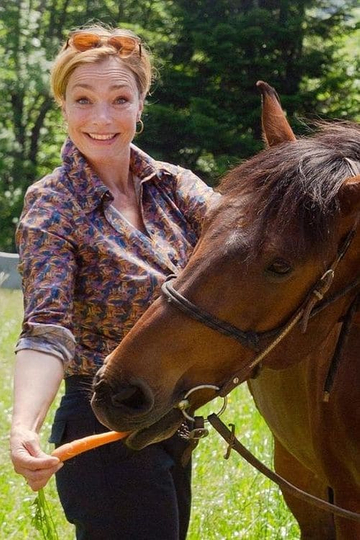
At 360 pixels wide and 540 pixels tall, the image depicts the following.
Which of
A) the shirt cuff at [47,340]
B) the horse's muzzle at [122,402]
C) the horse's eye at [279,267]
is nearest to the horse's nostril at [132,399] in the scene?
the horse's muzzle at [122,402]

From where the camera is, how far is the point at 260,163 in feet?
8.64

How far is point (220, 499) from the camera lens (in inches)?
190

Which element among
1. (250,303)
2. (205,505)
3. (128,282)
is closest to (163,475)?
(128,282)

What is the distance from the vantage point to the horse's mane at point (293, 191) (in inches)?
97.3

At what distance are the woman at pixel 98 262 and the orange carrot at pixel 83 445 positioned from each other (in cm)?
14

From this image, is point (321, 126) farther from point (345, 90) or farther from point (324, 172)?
point (345, 90)

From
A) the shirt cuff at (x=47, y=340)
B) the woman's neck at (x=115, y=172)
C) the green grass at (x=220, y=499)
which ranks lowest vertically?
the green grass at (x=220, y=499)

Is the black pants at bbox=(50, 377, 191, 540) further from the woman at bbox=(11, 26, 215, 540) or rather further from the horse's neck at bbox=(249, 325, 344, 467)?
the horse's neck at bbox=(249, 325, 344, 467)

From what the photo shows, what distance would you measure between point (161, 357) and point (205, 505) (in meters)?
2.56

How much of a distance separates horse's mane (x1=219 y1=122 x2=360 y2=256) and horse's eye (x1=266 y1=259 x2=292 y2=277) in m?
0.04

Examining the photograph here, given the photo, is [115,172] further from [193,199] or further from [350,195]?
[350,195]

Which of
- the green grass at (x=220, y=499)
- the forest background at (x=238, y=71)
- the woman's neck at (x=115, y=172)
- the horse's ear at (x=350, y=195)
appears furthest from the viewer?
the forest background at (x=238, y=71)

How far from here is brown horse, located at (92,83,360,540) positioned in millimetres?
2410

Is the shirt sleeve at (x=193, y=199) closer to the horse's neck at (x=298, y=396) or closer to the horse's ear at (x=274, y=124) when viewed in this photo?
the horse's ear at (x=274, y=124)
